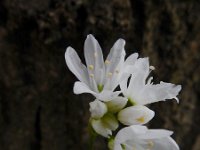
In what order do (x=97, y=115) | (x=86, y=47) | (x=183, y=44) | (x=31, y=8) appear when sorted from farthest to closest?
(x=183, y=44) < (x=31, y=8) < (x=86, y=47) < (x=97, y=115)

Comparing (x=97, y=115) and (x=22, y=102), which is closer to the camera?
Answer: (x=97, y=115)

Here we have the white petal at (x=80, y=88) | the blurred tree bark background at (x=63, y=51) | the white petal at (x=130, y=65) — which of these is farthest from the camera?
the blurred tree bark background at (x=63, y=51)

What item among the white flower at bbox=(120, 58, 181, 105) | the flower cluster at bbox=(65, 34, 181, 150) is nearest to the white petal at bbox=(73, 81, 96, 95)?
the flower cluster at bbox=(65, 34, 181, 150)

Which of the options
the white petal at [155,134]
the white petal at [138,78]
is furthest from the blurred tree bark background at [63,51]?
the white petal at [155,134]

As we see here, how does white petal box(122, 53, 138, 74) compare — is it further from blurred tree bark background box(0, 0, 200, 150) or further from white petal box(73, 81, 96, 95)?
blurred tree bark background box(0, 0, 200, 150)

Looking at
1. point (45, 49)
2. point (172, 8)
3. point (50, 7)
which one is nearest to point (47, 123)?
point (45, 49)

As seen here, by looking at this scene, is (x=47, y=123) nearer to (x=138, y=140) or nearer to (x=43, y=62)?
(x=43, y=62)

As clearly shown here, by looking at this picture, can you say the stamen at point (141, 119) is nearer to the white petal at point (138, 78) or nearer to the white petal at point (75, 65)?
the white petal at point (138, 78)
